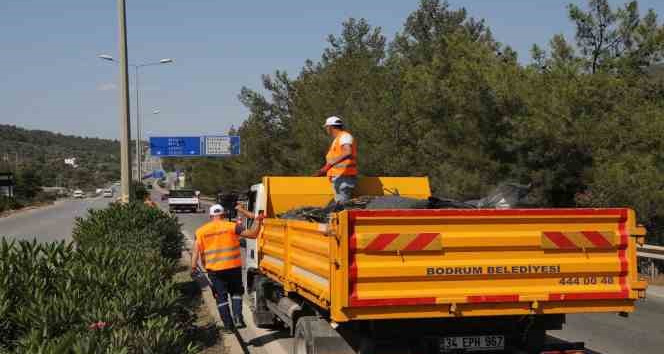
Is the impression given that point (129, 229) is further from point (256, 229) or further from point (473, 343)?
point (473, 343)

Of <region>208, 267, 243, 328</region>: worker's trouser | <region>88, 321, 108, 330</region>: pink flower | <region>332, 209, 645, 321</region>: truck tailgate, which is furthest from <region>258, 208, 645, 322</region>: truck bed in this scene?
<region>208, 267, 243, 328</region>: worker's trouser

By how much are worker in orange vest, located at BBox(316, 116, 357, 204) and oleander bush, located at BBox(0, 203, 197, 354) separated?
82.2 inches

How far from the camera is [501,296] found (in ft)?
19.9

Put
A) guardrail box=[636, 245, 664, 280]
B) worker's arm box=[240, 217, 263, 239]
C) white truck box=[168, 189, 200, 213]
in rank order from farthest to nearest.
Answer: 1. white truck box=[168, 189, 200, 213]
2. guardrail box=[636, 245, 664, 280]
3. worker's arm box=[240, 217, 263, 239]

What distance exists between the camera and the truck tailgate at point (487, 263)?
584 centimetres

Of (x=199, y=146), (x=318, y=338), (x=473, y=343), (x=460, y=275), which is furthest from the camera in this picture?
(x=199, y=146)

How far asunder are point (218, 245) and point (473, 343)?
4300mm

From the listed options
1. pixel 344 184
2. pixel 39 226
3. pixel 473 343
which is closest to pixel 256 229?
pixel 344 184

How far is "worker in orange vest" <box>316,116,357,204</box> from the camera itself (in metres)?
8.47

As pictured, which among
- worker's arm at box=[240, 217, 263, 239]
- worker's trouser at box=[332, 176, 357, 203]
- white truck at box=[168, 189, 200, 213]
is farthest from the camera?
white truck at box=[168, 189, 200, 213]

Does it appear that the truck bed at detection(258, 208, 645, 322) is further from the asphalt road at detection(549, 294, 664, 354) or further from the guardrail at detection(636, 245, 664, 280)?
the guardrail at detection(636, 245, 664, 280)

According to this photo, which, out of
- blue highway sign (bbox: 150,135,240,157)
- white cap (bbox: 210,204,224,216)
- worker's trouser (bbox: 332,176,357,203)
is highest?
blue highway sign (bbox: 150,135,240,157)

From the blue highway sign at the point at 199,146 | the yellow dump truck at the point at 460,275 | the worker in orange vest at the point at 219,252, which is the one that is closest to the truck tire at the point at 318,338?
the yellow dump truck at the point at 460,275

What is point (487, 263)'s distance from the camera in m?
6.08
